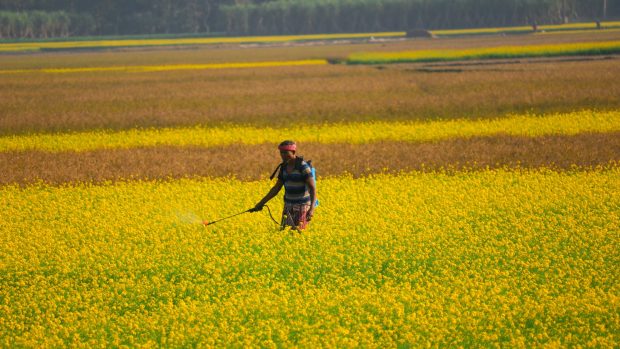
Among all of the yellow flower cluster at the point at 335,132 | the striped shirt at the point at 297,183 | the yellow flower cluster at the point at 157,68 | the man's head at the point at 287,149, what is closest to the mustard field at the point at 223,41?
the yellow flower cluster at the point at 157,68

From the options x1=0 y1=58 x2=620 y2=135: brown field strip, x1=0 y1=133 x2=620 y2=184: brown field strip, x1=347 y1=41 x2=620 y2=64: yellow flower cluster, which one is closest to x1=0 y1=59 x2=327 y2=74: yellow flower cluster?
x1=347 y1=41 x2=620 y2=64: yellow flower cluster

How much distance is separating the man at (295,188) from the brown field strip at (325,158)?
8202mm

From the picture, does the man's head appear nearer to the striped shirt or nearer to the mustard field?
the striped shirt

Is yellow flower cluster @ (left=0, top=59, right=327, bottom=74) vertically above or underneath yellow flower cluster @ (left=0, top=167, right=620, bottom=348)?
underneath

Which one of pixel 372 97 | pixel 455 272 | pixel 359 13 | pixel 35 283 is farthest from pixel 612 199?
pixel 359 13

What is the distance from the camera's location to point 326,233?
14102 mm

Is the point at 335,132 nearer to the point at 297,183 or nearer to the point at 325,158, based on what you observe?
the point at 325,158

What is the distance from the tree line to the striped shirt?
15844cm

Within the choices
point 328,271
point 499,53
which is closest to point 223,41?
point 499,53

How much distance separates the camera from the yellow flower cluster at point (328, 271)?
10.2 m

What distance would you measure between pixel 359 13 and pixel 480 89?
137 m

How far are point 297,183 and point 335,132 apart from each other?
17378mm

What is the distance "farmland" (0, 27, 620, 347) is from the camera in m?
10.4

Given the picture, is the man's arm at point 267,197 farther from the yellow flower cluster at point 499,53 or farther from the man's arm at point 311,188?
the yellow flower cluster at point 499,53
